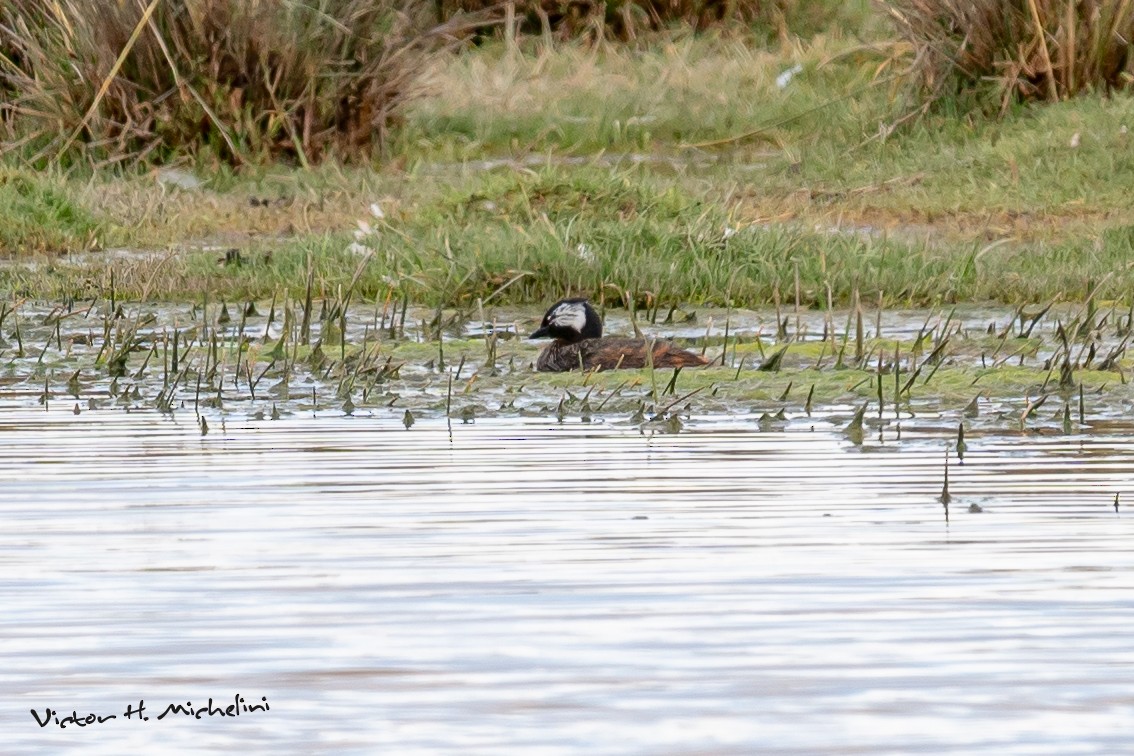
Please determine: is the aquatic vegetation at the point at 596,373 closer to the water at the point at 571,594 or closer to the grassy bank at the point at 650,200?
the grassy bank at the point at 650,200

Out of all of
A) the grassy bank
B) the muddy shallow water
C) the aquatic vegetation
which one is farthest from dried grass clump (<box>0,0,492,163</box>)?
the muddy shallow water

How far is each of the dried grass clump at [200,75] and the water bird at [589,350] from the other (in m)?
6.04

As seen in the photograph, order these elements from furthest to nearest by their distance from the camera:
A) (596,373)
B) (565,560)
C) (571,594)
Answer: (596,373) → (565,560) → (571,594)

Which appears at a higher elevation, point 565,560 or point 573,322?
point 573,322

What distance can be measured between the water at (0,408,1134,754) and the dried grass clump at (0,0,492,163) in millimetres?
8296

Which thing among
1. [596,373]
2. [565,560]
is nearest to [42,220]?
[596,373]

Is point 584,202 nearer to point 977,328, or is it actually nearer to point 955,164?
point 977,328

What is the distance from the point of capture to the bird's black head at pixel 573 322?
29.8 feet

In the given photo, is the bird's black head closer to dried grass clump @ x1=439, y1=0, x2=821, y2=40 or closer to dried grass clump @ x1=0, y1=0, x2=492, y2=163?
dried grass clump @ x1=0, y1=0, x2=492, y2=163

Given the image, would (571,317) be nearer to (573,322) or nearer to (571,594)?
(573,322)

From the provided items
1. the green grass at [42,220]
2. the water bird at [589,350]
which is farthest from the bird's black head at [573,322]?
the green grass at [42,220]

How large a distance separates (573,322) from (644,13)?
11.0 metres

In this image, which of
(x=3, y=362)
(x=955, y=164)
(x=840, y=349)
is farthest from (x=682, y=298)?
(x=955, y=164)

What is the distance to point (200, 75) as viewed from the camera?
1525 centimetres
